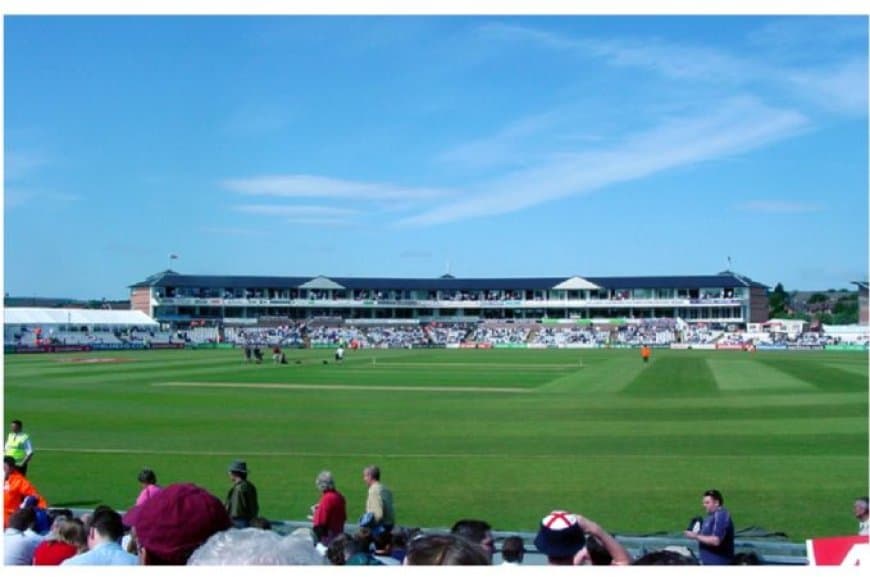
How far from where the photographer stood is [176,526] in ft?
11.6

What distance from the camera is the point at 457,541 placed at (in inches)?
118

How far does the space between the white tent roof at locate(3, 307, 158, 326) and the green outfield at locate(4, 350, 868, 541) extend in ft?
106

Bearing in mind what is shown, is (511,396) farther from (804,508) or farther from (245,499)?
(245,499)

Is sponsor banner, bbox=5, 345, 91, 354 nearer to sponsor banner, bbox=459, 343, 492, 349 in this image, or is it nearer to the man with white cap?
sponsor banner, bbox=459, 343, 492, 349

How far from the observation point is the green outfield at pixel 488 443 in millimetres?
13406

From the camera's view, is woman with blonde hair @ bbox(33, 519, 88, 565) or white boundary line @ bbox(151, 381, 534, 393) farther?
white boundary line @ bbox(151, 381, 534, 393)

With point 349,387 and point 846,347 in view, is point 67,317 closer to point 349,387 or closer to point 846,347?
point 349,387

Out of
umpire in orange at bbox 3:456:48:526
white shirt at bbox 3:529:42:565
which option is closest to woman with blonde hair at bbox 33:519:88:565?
white shirt at bbox 3:529:42:565

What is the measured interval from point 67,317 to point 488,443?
6008 centimetres

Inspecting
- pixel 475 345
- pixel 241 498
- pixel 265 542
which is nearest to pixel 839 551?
pixel 265 542

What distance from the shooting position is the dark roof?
113 m

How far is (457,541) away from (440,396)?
27626 millimetres

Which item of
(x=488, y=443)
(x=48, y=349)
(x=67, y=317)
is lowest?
(x=488, y=443)
